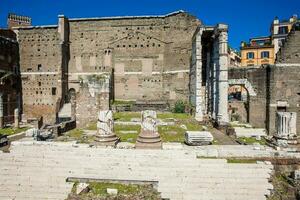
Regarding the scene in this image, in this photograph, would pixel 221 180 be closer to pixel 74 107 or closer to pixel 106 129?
pixel 106 129

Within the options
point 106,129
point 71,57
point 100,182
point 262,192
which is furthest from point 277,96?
point 71,57

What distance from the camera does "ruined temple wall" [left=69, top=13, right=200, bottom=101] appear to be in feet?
85.0

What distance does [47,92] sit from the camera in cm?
2875

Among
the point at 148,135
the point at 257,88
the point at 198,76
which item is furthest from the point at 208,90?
the point at 148,135

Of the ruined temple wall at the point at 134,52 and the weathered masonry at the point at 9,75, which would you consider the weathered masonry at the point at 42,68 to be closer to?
the weathered masonry at the point at 9,75

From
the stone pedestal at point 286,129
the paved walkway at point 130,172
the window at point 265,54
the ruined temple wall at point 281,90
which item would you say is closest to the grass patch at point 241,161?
the paved walkway at point 130,172

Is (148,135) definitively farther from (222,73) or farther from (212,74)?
(212,74)

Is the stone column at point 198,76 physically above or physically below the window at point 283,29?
below

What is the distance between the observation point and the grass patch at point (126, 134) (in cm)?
1174

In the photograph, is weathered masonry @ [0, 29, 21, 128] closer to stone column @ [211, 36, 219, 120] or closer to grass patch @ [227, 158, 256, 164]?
stone column @ [211, 36, 219, 120]

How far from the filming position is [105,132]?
10531mm

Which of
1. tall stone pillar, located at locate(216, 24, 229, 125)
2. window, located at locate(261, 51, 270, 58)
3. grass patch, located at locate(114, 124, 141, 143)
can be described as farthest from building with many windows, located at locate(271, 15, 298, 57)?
grass patch, located at locate(114, 124, 141, 143)

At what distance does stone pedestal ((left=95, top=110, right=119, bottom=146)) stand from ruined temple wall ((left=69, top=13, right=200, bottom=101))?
15.4m

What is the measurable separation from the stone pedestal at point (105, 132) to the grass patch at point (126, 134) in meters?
1.05
